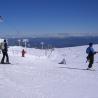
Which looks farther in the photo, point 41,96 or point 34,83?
point 34,83

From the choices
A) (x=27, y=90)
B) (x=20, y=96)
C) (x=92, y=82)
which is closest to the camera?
(x=20, y=96)

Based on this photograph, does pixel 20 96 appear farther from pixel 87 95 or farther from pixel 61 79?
pixel 61 79

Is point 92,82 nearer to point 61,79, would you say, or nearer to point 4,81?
point 61,79

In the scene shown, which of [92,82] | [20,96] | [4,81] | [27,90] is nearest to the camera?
[20,96]

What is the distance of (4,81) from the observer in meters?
14.1

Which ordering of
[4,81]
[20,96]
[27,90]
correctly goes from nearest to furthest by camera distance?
1. [20,96]
2. [27,90]
3. [4,81]

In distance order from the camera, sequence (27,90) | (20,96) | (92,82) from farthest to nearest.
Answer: (92,82)
(27,90)
(20,96)

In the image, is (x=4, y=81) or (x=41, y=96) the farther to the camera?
(x=4, y=81)

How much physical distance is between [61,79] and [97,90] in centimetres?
335

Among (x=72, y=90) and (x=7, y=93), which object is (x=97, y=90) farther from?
(x=7, y=93)

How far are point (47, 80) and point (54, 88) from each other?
2258mm

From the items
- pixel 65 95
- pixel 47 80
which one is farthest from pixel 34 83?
pixel 65 95

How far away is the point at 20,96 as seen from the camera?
11.1m

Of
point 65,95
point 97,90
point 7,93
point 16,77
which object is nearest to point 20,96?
point 7,93
